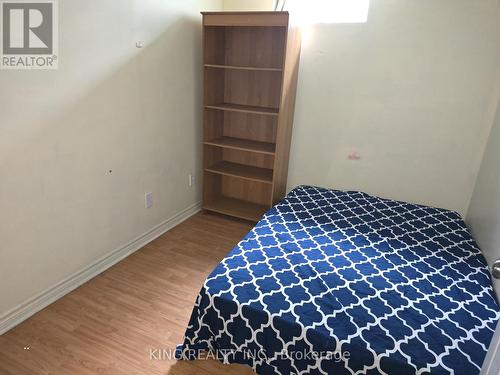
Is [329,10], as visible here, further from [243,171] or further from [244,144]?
[243,171]

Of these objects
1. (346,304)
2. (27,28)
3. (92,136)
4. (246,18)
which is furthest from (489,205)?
(27,28)

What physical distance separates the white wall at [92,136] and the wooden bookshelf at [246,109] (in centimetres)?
24

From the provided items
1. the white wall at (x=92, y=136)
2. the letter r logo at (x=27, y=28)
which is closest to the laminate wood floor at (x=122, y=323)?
the white wall at (x=92, y=136)

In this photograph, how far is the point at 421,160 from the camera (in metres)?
2.71

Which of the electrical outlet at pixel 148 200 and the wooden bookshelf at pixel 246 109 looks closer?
the electrical outlet at pixel 148 200

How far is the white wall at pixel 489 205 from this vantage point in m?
1.86

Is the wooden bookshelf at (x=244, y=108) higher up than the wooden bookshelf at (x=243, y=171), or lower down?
higher up

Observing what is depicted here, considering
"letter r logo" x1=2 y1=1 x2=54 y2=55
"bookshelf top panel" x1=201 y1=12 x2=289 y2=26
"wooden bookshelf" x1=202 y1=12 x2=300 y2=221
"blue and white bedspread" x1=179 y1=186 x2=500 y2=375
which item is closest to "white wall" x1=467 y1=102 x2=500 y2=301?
"blue and white bedspread" x1=179 y1=186 x2=500 y2=375

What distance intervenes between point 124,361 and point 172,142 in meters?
1.70

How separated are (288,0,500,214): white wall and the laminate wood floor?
1439 millimetres

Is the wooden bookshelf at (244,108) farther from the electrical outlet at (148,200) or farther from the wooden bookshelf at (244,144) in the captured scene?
the electrical outlet at (148,200)

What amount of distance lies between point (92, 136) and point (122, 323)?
1138mm

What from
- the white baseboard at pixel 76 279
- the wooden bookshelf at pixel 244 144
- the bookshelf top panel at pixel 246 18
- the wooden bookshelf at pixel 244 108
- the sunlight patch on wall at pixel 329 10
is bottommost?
the white baseboard at pixel 76 279

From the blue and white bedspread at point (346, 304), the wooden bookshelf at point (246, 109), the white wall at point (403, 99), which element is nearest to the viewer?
the blue and white bedspread at point (346, 304)
